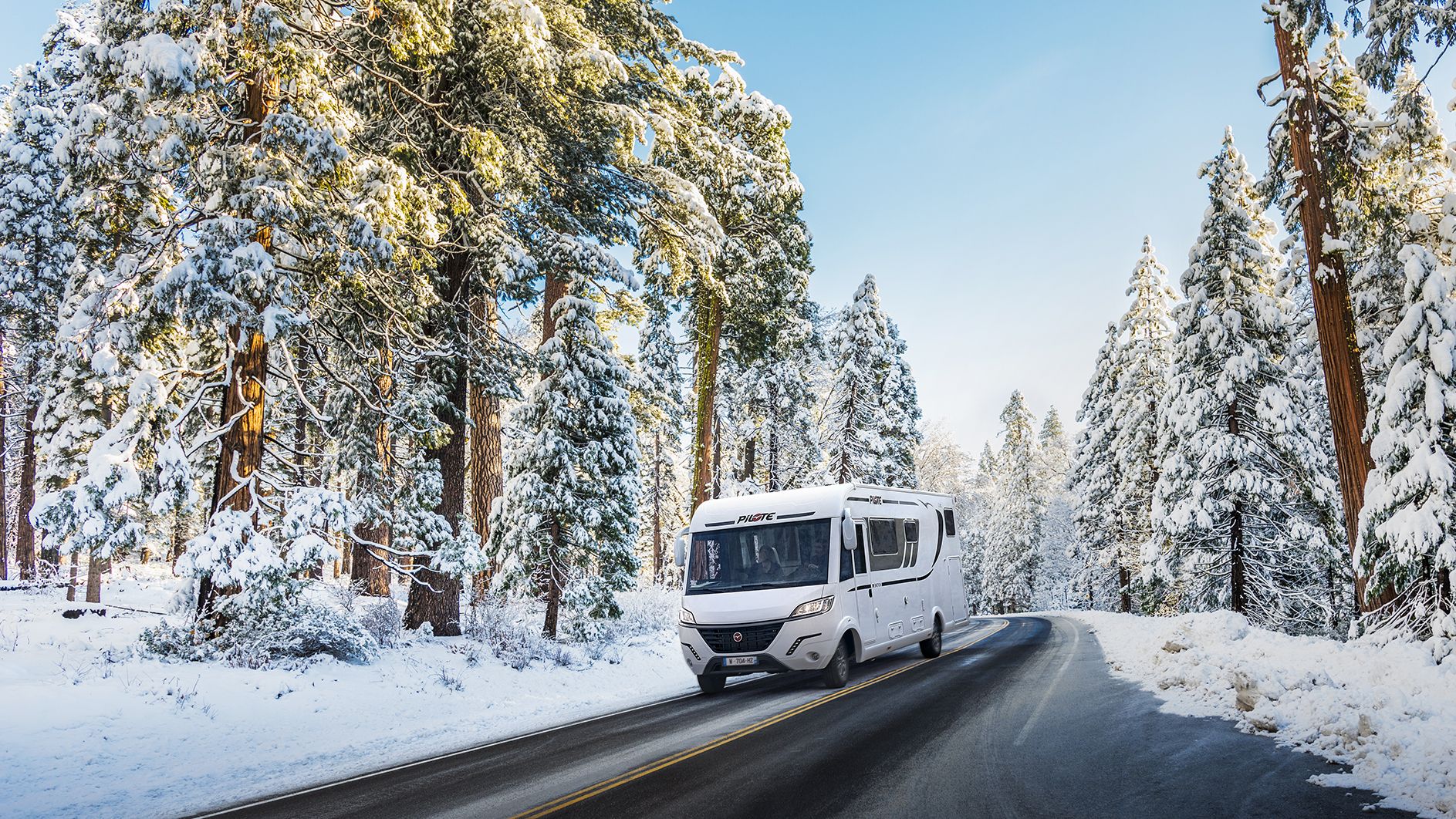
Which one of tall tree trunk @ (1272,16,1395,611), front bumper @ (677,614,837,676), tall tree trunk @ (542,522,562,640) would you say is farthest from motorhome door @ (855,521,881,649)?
tall tree trunk @ (1272,16,1395,611)

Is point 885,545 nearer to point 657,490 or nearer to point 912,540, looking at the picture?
point 912,540

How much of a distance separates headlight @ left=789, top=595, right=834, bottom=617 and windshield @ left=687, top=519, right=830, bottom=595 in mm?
334

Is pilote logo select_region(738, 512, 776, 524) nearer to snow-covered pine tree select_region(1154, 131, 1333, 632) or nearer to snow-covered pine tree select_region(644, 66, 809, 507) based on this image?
snow-covered pine tree select_region(644, 66, 809, 507)

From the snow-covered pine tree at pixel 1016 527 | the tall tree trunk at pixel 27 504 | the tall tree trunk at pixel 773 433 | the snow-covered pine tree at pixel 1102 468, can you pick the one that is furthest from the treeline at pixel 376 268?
the snow-covered pine tree at pixel 1016 527

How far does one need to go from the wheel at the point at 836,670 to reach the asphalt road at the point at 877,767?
1136 millimetres

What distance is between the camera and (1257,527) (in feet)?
67.7

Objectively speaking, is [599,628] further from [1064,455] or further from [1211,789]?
[1064,455]

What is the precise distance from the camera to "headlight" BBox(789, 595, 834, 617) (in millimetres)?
11547

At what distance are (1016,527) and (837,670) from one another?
4871cm

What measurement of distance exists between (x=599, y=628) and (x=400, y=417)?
585cm

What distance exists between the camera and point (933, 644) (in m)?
16.4

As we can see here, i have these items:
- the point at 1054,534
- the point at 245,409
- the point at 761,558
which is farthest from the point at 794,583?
the point at 1054,534

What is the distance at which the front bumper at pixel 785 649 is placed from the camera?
37.6 ft

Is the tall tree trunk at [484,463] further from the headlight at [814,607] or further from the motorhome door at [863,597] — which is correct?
the motorhome door at [863,597]
